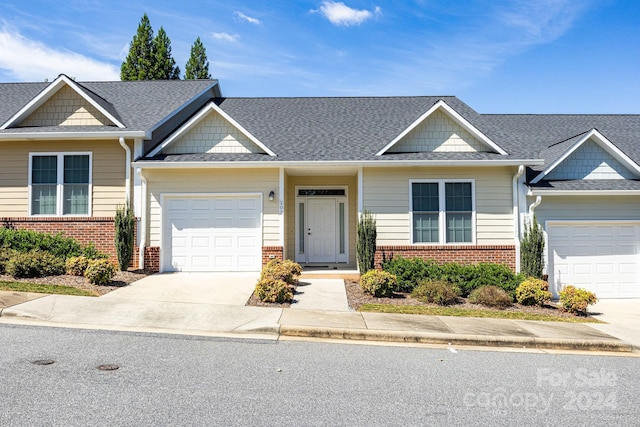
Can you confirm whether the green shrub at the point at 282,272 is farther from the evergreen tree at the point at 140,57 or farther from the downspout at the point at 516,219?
the evergreen tree at the point at 140,57

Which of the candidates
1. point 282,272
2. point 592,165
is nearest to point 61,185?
point 282,272

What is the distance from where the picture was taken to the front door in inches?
629

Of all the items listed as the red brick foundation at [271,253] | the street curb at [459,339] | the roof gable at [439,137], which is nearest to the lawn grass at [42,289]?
the red brick foundation at [271,253]

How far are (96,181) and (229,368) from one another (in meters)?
10.1

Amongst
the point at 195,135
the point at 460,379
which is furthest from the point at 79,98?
the point at 460,379

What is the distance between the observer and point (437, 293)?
34.3 ft

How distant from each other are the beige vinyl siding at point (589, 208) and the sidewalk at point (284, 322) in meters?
5.21

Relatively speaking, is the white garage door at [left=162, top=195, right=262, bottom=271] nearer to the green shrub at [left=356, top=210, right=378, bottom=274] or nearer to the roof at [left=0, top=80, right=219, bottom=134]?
the roof at [left=0, top=80, right=219, bottom=134]

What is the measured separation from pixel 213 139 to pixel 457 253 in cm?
824

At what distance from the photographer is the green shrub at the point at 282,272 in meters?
11.1

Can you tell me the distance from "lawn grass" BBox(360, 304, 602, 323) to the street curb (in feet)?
5.98

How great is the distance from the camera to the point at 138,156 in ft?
44.3

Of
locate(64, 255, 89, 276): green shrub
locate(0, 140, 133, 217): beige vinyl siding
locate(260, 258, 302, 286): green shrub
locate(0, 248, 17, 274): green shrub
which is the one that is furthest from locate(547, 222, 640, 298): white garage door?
locate(0, 248, 17, 274): green shrub

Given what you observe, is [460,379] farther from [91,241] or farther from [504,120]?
[504,120]
